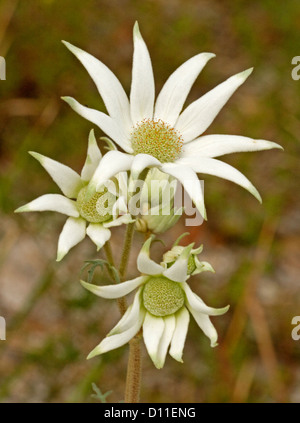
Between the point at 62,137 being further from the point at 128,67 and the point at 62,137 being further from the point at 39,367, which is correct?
the point at 39,367

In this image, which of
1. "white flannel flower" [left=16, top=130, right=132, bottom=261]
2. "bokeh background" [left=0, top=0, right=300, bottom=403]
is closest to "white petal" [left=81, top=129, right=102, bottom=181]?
"white flannel flower" [left=16, top=130, right=132, bottom=261]

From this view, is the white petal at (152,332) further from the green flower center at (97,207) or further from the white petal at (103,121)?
the white petal at (103,121)

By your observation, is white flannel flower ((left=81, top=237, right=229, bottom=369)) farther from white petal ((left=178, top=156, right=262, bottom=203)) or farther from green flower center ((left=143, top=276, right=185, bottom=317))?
white petal ((left=178, top=156, right=262, bottom=203))

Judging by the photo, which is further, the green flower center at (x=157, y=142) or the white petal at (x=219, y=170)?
the green flower center at (x=157, y=142)

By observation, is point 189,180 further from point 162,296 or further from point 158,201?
point 162,296

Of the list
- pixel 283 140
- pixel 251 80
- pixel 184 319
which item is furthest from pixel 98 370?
pixel 251 80

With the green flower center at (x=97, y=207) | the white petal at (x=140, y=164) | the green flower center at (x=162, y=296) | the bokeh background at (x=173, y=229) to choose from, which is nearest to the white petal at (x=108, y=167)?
the white petal at (x=140, y=164)
